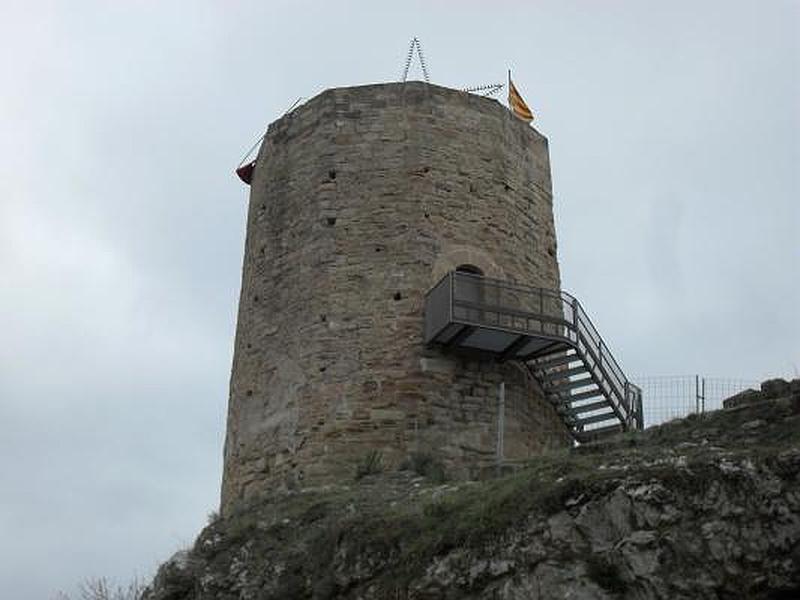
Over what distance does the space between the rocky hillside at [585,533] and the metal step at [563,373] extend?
152 inches

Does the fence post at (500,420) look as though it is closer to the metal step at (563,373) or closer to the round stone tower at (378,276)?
the round stone tower at (378,276)

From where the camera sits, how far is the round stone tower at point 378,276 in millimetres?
13859

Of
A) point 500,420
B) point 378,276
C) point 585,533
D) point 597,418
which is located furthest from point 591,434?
point 585,533

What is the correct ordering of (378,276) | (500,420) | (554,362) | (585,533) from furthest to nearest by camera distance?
(554,362), (378,276), (500,420), (585,533)

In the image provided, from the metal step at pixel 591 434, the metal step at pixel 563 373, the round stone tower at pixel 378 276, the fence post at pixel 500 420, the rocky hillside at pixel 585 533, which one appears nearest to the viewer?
the rocky hillside at pixel 585 533

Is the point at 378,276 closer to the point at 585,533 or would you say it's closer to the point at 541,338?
the point at 541,338

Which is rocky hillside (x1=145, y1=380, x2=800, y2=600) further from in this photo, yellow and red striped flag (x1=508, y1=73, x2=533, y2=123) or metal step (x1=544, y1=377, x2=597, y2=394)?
yellow and red striped flag (x1=508, y1=73, x2=533, y2=123)

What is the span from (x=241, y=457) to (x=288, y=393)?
1.23 metres

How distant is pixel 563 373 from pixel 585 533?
624cm

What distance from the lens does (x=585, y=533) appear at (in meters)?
8.75

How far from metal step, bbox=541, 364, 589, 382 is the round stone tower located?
0.84ft

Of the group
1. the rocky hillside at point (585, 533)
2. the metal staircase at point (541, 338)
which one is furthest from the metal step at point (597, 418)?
the rocky hillside at point (585, 533)

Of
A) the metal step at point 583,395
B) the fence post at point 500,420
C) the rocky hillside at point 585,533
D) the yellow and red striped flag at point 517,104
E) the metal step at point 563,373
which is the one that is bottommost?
the rocky hillside at point 585,533

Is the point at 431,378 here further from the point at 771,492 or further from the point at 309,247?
the point at 771,492
